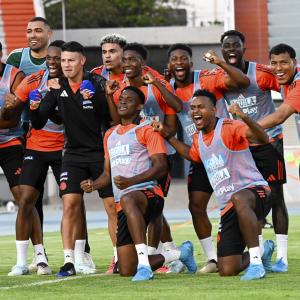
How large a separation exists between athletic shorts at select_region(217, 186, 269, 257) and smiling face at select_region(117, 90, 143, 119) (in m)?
1.23

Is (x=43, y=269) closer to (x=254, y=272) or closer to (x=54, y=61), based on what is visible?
(x=54, y=61)

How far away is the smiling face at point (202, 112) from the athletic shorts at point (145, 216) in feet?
2.43

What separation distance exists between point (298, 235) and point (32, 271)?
5682 millimetres

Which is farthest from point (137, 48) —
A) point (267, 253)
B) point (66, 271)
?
point (267, 253)

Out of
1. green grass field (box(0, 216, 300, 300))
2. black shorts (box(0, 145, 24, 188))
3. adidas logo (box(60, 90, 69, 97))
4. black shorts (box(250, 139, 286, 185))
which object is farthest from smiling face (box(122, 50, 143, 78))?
green grass field (box(0, 216, 300, 300))

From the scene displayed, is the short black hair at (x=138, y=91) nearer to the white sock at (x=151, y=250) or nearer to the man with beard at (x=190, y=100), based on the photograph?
the man with beard at (x=190, y=100)

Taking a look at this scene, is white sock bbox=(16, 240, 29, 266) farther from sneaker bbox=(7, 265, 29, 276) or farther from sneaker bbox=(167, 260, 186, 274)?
sneaker bbox=(167, 260, 186, 274)

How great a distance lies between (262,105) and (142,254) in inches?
82.1

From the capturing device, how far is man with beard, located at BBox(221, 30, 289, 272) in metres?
11.9

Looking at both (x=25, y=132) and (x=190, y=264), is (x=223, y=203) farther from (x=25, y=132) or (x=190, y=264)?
(x=25, y=132)

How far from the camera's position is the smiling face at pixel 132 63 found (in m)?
11.8

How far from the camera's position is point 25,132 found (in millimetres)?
12828

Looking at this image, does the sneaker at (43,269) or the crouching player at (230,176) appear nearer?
the crouching player at (230,176)

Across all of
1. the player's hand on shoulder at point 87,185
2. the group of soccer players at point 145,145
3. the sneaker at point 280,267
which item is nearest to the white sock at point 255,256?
the group of soccer players at point 145,145
